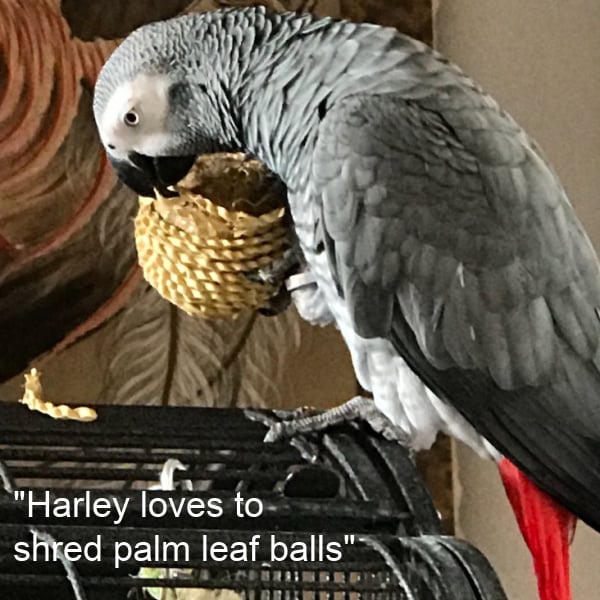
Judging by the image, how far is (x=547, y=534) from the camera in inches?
32.4

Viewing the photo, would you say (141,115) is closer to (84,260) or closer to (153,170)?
(153,170)

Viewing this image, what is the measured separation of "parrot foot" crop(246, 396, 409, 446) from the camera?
2.62ft

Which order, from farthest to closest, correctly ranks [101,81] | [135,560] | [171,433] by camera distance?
[101,81] < [171,433] < [135,560]

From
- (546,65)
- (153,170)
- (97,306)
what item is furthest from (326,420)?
(546,65)

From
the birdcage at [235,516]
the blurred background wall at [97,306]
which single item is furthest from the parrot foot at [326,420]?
the blurred background wall at [97,306]

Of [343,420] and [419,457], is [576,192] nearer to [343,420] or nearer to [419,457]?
[419,457]

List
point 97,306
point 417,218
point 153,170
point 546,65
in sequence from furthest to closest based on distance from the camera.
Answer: point 546,65, point 97,306, point 153,170, point 417,218

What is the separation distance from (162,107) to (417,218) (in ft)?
0.93

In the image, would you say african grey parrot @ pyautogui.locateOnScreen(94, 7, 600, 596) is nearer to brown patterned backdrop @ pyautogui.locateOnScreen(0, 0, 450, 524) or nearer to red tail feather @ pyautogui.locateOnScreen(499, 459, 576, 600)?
red tail feather @ pyautogui.locateOnScreen(499, 459, 576, 600)

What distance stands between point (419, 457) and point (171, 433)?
714 mm

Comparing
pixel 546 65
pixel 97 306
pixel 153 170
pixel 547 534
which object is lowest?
pixel 547 534

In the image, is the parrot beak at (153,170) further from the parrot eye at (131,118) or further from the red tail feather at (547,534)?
the red tail feather at (547,534)

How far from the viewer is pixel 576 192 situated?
4.94 feet

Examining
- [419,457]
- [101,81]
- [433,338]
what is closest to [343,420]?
[433,338]
